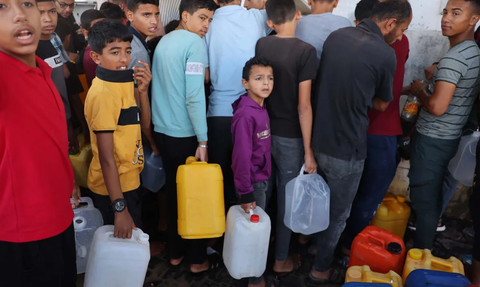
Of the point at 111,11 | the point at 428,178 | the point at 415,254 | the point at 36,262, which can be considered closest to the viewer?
the point at 36,262

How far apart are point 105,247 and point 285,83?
5.25 feet

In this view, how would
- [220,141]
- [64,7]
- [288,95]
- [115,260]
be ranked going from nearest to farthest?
[115,260], [288,95], [220,141], [64,7]

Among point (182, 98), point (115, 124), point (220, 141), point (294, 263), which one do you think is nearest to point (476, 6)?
point (220, 141)

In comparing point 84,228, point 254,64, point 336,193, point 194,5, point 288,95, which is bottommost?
Result: point 84,228

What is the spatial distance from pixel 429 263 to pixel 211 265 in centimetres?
163

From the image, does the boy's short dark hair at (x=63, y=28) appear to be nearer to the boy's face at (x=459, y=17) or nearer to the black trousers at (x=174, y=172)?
the black trousers at (x=174, y=172)

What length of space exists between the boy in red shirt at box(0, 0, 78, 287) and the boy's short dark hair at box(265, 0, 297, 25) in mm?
1569

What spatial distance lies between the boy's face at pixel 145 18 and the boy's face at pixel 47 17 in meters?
0.61

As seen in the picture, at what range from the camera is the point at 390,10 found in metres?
2.47

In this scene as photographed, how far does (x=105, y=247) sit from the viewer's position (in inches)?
75.4

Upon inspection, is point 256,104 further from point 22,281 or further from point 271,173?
point 22,281

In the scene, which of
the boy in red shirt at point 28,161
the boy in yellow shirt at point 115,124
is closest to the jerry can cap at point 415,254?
the boy in yellow shirt at point 115,124

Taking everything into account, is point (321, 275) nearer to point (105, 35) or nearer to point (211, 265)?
point (211, 265)

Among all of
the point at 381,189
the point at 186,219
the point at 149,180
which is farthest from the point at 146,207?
the point at 381,189
